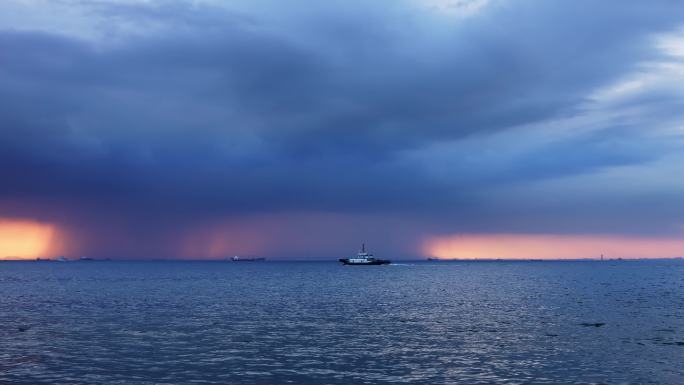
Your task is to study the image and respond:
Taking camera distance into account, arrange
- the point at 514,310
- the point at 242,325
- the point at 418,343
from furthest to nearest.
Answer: the point at 514,310 → the point at 242,325 → the point at 418,343

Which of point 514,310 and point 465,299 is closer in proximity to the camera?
point 514,310

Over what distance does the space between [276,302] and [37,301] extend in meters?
48.2

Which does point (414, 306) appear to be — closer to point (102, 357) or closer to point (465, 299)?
point (465, 299)

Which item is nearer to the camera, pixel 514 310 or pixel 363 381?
pixel 363 381

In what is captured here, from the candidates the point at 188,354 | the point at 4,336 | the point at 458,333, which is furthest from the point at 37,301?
the point at 458,333

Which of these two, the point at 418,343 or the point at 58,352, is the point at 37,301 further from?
the point at 418,343

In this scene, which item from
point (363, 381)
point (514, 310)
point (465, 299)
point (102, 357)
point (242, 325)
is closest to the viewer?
point (363, 381)

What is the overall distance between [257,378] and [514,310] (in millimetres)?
63742

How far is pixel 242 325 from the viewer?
74.0 meters

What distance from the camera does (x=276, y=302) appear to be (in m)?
112

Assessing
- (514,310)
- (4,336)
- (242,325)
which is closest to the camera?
(4,336)

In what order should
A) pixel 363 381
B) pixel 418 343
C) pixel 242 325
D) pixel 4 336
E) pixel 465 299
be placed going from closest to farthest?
pixel 363 381, pixel 418 343, pixel 4 336, pixel 242 325, pixel 465 299

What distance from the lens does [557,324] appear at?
7662cm

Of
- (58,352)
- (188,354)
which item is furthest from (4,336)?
(188,354)
